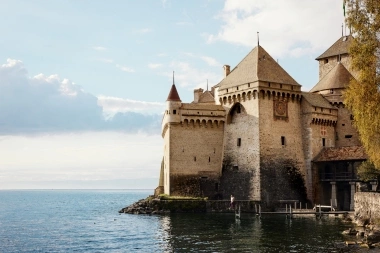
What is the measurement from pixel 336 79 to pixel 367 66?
27.0m

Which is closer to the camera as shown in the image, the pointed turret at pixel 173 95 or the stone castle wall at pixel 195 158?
the stone castle wall at pixel 195 158

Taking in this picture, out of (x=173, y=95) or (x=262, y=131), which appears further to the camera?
(x=173, y=95)

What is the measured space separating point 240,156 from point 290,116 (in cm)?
656

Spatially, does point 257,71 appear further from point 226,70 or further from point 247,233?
point 247,233

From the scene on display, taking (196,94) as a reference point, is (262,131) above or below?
below

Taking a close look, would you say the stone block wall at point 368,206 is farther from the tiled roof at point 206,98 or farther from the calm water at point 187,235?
the tiled roof at point 206,98

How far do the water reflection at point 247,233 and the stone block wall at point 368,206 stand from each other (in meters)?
1.45

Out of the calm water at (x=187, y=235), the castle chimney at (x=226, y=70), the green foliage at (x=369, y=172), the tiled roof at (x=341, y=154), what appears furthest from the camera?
the castle chimney at (x=226, y=70)

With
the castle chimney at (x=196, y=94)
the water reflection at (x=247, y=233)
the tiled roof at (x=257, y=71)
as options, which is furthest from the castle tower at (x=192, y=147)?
the castle chimney at (x=196, y=94)

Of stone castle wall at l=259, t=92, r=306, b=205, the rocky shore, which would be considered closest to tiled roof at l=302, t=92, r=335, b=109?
stone castle wall at l=259, t=92, r=306, b=205

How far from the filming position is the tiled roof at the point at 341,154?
49.5 meters

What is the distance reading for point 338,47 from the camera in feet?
214

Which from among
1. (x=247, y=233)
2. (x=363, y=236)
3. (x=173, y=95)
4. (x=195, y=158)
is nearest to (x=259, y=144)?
(x=195, y=158)

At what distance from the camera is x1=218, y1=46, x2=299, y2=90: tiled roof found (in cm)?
5256
